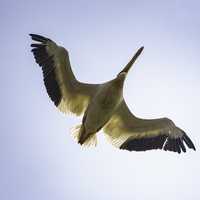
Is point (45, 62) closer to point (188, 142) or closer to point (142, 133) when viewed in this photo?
point (142, 133)

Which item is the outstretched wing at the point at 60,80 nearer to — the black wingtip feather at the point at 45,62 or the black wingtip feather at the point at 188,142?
the black wingtip feather at the point at 45,62

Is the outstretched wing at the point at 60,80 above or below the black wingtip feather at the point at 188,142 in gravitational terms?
above

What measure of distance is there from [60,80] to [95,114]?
1428mm

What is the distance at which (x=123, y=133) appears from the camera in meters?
19.0

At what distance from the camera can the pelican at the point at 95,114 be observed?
18031 millimetres

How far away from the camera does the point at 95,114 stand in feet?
58.5

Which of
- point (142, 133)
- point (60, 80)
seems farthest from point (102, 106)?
point (142, 133)

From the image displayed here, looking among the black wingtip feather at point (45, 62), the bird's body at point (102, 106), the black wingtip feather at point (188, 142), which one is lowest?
the black wingtip feather at point (188, 142)

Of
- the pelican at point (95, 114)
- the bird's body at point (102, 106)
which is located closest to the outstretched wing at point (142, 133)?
the pelican at point (95, 114)

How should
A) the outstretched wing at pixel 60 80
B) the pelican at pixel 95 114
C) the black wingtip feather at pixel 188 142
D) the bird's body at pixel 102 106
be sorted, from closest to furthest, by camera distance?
the bird's body at pixel 102 106
the pelican at pixel 95 114
the black wingtip feather at pixel 188 142
the outstretched wing at pixel 60 80

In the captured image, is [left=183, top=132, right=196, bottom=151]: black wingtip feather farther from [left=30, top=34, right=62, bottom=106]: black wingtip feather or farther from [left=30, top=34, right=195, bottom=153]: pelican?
[left=30, top=34, right=62, bottom=106]: black wingtip feather

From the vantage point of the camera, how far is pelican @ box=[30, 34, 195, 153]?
59.2ft

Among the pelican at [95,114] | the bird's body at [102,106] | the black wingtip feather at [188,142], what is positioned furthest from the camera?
the black wingtip feather at [188,142]

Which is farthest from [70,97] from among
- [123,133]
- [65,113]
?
[123,133]
